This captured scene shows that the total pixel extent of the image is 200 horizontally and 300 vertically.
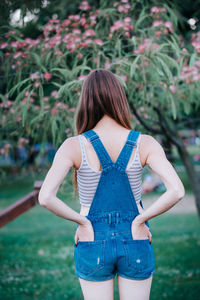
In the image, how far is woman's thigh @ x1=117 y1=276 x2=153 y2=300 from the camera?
5.05ft

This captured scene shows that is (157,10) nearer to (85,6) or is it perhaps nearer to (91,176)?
(85,6)

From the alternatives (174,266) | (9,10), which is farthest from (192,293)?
(9,10)

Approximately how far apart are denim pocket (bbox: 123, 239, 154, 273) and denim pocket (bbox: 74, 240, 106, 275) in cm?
10

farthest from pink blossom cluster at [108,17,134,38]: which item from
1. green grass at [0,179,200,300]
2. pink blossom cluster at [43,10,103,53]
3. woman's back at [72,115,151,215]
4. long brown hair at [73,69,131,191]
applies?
woman's back at [72,115,151,215]

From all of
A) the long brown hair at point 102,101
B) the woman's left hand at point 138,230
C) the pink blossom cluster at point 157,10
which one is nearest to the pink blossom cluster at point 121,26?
the pink blossom cluster at point 157,10

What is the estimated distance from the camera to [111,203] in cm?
156

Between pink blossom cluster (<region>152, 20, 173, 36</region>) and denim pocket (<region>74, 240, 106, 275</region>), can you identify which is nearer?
denim pocket (<region>74, 240, 106, 275</region>)

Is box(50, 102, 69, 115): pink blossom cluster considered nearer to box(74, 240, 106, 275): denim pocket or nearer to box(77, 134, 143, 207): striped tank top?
box(77, 134, 143, 207): striped tank top

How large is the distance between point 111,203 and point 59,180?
236 mm

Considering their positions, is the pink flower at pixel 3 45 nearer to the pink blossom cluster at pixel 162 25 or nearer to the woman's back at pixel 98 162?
the pink blossom cluster at pixel 162 25

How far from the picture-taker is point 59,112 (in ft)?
10.6

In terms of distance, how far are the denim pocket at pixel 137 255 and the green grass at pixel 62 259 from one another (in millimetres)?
1691

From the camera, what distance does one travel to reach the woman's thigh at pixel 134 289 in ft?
5.05

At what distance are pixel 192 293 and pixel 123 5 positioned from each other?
2.78 meters
